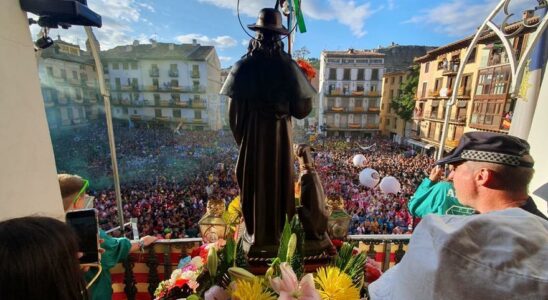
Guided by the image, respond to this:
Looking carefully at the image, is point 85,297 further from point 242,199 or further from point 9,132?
point 9,132

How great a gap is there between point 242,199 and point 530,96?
3.56m

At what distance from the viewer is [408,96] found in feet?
106

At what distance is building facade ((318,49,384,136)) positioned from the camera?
1495 inches

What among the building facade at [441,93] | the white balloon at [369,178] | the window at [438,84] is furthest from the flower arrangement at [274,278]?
the window at [438,84]

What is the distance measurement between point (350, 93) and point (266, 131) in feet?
130

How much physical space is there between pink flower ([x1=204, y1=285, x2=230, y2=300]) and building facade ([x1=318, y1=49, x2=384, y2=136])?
1536 inches

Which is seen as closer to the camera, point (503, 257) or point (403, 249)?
point (503, 257)

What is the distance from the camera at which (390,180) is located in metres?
7.43

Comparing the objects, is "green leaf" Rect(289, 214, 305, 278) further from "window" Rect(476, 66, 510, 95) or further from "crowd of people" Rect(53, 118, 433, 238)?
"window" Rect(476, 66, 510, 95)

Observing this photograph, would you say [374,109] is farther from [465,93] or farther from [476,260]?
[476,260]

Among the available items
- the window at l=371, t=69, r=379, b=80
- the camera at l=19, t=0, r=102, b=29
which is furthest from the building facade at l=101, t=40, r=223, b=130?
the camera at l=19, t=0, r=102, b=29

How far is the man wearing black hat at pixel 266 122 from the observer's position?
189cm

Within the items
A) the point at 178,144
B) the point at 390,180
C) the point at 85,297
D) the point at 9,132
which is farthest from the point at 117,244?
the point at 178,144

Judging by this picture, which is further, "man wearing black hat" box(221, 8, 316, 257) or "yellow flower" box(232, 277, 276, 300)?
"man wearing black hat" box(221, 8, 316, 257)
